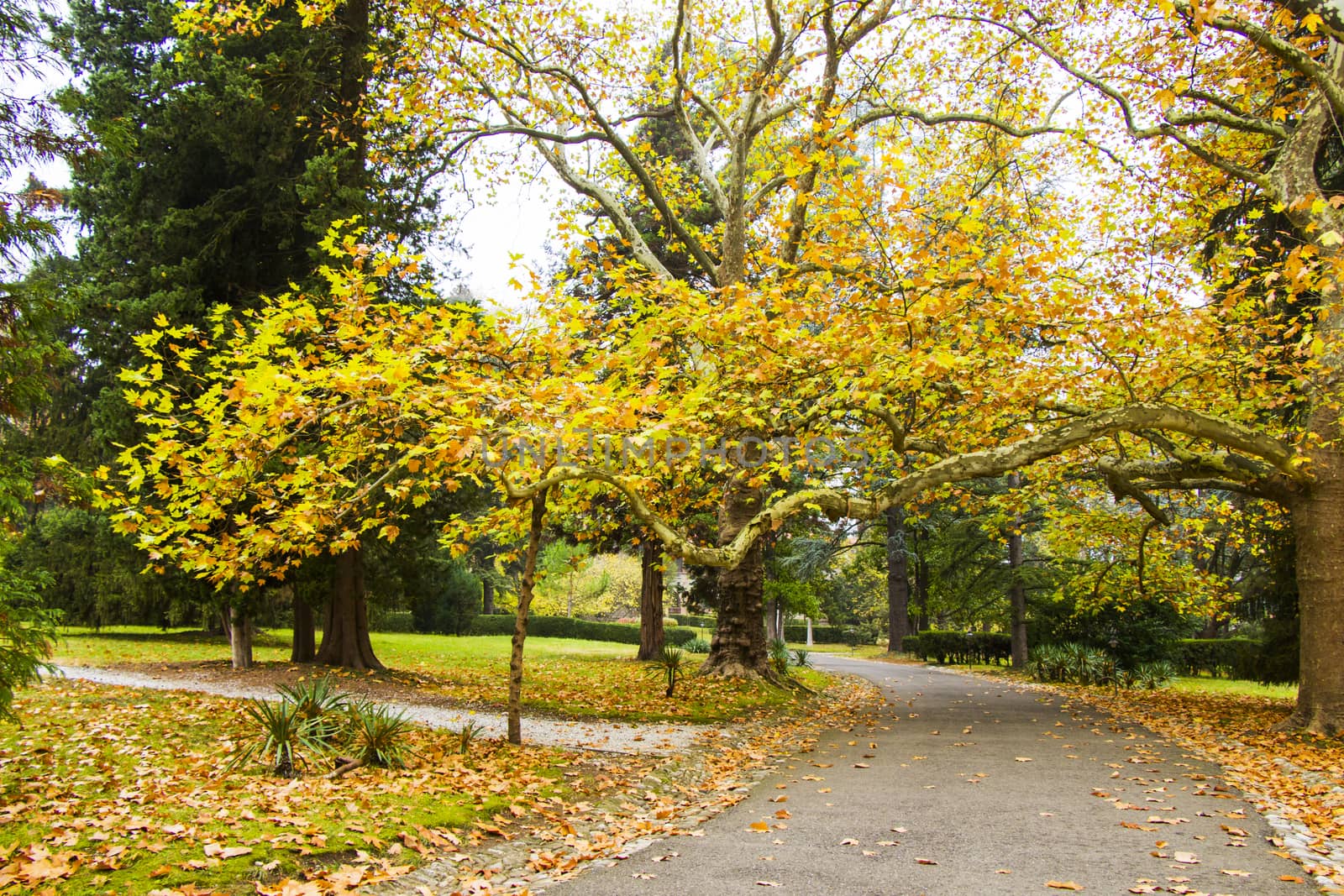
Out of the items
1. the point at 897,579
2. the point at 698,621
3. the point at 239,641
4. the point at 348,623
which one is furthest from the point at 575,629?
the point at 239,641

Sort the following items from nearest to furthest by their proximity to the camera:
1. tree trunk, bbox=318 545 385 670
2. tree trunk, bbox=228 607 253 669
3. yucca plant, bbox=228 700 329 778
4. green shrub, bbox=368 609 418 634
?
yucca plant, bbox=228 700 329 778, tree trunk, bbox=228 607 253 669, tree trunk, bbox=318 545 385 670, green shrub, bbox=368 609 418 634

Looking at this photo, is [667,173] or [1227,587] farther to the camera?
[667,173]

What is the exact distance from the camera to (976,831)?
522 cm

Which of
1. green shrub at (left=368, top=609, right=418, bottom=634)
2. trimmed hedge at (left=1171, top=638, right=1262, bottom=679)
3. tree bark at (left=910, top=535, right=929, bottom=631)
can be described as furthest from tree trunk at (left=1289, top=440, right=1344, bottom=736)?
green shrub at (left=368, top=609, right=418, bottom=634)

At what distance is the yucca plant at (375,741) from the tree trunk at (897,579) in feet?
69.7

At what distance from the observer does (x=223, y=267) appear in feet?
43.7

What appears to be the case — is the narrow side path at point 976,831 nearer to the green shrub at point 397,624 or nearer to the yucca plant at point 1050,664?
the yucca plant at point 1050,664

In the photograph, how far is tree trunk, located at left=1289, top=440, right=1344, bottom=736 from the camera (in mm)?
9188

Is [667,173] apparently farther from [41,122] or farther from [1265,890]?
[1265,890]

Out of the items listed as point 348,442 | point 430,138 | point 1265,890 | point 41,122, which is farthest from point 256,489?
point 430,138

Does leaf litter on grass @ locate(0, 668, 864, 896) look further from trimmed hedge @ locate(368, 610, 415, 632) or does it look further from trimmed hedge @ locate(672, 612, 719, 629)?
trimmed hedge @ locate(672, 612, 719, 629)

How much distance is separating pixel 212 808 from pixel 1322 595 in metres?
11.7

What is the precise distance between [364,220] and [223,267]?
9.14 ft

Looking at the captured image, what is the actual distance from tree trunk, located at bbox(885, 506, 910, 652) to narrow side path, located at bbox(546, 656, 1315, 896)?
55.6 feet
